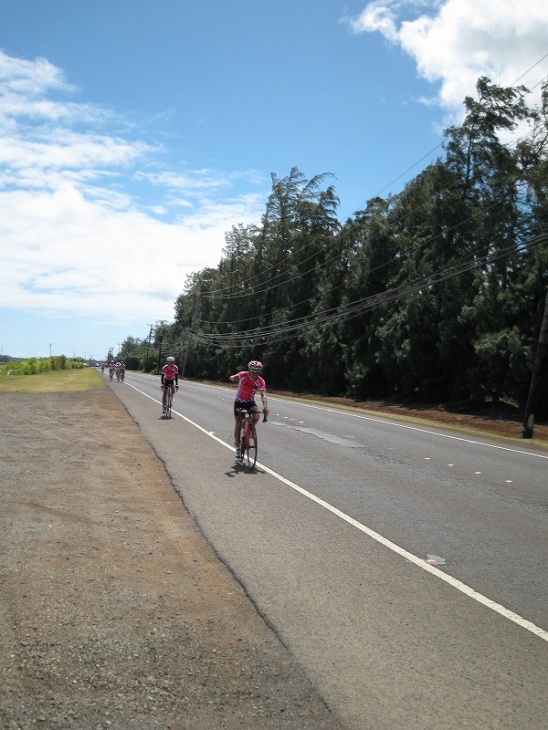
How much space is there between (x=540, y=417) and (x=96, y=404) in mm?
18016

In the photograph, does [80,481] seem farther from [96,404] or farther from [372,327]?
[372,327]

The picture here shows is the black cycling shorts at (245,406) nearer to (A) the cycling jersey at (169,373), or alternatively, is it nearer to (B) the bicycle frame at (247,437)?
(B) the bicycle frame at (247,437)

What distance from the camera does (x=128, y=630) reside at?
4.78 metres

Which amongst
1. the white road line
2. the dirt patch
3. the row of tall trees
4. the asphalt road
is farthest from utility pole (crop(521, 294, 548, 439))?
the dirt patch

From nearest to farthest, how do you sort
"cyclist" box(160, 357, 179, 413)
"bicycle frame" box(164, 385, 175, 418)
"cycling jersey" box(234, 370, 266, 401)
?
"cycling jersey" box(234, 370, 266, 401)
"cyclist" box(160, 357, 179, 413)
"bicycle frame" box(164, 385, 175, 418)

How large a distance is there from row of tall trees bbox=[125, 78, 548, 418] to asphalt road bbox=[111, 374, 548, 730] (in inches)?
569

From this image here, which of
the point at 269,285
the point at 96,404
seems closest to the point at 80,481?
the point at 96,404

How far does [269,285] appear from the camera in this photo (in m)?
77.8

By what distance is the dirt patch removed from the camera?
12.3 ft

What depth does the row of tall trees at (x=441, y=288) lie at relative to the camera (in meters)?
29.4

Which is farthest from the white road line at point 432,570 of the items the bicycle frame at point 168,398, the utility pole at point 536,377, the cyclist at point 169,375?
the utility pole at point 536,377

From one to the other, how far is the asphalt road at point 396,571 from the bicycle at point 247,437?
0.27 m

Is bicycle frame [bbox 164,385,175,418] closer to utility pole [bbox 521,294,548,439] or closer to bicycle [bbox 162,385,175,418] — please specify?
bicycle [bbox 162,385,175,418]

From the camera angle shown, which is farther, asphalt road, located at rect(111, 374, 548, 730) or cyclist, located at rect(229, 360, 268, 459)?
cyclist, located at rect(229, 360, 268, 459)
